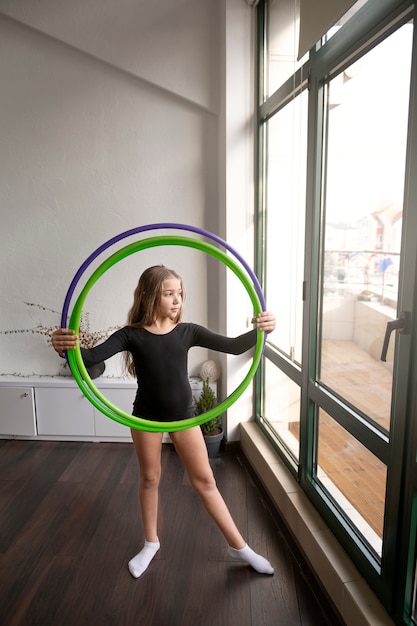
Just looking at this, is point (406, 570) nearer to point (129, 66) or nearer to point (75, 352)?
point (75, 352)

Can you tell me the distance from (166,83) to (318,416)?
8.66 feet

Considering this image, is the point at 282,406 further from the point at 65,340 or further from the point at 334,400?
the point at 65,340

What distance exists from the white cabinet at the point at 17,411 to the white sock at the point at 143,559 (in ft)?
5.89

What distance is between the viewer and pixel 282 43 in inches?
117

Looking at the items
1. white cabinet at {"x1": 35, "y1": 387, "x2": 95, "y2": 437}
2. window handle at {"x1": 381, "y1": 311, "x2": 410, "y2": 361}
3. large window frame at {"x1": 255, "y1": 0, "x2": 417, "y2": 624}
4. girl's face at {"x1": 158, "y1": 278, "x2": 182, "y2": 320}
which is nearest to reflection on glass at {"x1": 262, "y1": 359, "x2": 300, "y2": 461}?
large window frame at {"x1": 255, "y1": 0, "x2": 417, "y2": 624}

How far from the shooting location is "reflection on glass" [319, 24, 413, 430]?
1786mm

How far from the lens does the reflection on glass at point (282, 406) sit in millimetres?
2986

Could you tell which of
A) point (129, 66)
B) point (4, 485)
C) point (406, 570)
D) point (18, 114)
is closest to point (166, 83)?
point (129, 66)

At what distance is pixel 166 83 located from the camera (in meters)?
3.64

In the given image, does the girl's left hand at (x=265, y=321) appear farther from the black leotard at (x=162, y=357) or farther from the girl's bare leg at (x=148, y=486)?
the girl's bare leg at (x=148, y=486)

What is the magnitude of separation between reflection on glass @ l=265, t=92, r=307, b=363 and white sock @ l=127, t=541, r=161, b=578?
1.28 m

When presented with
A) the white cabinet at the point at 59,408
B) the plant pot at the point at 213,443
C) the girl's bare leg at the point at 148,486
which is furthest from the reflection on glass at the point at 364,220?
the white cabinet at the point at 59,408

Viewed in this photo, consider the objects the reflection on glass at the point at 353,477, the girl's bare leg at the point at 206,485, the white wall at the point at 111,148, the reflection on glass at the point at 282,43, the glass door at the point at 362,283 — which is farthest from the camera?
the white wall at the point at 111,148

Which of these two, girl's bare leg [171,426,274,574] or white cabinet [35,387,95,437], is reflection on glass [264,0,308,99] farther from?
white cabinet [35,387,95,437]
